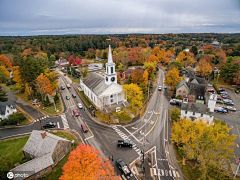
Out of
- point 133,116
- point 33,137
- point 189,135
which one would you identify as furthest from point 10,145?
point 189,135

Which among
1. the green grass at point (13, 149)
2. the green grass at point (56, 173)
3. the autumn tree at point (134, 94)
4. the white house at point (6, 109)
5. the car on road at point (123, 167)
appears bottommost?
the green grass at point (56, 173)

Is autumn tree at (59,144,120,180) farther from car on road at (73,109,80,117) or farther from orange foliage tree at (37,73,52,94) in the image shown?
orange foliage tree at (37,73,52,94)

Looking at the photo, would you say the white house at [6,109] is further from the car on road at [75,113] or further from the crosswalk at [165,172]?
the crosswalk at [165,172]

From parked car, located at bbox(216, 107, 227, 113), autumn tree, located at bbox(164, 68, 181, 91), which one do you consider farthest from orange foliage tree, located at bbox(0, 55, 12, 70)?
parked car, located at bbox(216, 107, 227, 113)

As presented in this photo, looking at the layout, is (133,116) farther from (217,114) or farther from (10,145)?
(10,145)

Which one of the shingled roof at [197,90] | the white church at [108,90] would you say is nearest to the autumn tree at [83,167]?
the white church at [108,90]

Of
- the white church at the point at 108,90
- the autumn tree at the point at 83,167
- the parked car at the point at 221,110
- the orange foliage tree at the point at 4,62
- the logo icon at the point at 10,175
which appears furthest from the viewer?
the orange foliage tree at the point at 4,62
